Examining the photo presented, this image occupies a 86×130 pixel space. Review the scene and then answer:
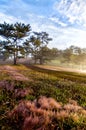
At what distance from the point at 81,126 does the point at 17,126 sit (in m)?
2.66

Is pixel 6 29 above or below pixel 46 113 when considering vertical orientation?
above

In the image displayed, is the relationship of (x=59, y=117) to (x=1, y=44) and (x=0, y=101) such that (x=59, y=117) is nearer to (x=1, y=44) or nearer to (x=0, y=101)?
(x=0, y=101)

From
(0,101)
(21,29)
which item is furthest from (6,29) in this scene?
(0,101)

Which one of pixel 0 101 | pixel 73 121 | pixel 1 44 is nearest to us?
pixel 73 121

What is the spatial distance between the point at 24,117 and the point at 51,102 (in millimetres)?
2785

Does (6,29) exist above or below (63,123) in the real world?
above

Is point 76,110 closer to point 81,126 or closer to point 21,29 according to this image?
point 81,126

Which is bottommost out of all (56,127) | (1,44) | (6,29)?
(56,127)

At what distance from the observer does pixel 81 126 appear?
834cm

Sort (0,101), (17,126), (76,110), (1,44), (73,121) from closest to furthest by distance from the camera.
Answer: (17,126), (73,121), (76,110), (0,101), (1,44)

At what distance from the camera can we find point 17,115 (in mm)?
9008

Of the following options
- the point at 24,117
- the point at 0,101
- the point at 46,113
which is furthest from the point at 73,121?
the point at 0,101

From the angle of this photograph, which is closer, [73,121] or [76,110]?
[73,121]

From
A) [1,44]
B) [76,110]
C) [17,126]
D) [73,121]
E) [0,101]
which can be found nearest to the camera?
[17,126]
